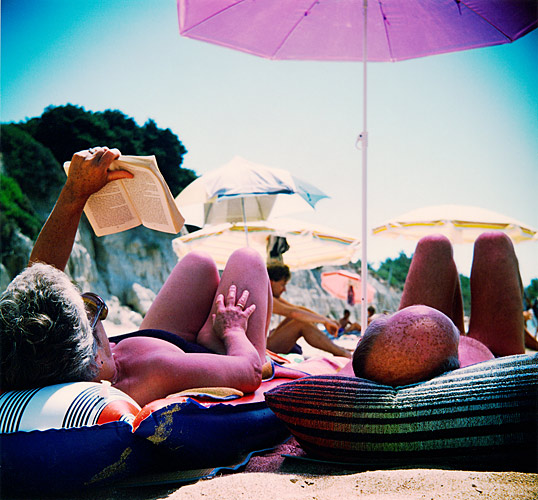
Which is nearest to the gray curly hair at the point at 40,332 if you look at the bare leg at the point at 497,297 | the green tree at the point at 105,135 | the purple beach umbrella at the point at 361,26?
the bare leg at the point at 497,297

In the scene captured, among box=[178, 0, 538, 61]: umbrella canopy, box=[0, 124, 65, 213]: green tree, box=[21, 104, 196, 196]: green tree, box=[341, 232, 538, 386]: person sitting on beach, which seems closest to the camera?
box=[341, 232, 538, 386]: person sitting on beach

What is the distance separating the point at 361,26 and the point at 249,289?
158 inches

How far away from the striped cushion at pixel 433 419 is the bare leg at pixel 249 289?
0.82 meters

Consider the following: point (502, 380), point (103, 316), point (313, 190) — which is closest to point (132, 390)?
point (103, 316)

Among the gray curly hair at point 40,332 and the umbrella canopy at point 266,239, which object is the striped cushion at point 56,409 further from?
the umbrella canopy at point 266,239

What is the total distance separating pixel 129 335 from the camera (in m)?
2.29

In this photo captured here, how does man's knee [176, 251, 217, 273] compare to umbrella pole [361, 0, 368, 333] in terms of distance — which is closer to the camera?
man's knee [176, 251, 217, 273]

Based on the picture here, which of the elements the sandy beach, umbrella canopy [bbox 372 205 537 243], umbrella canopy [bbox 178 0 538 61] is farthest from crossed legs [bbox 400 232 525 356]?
umbrella canopy [bbox 372 205 537 243]

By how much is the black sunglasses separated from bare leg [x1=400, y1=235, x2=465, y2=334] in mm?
1623

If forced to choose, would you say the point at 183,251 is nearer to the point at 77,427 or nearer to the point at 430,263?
the point at 430,263

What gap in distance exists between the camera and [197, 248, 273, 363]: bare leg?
2.49 metres

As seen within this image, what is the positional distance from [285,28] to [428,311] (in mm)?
4430

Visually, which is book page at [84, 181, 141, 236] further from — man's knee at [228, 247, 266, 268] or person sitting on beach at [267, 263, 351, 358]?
person sitting on beach at [267, 263, 351, 358]

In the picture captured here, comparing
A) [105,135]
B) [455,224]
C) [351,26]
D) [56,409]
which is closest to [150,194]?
[56,409]
